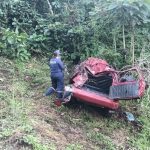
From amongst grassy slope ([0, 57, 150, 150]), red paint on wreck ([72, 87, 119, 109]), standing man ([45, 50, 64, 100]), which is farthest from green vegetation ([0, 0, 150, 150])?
red paint on wreck ([72, 87, 119, 109])

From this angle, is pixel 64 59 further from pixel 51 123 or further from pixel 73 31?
pixel 51 123

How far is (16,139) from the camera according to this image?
8297 mm

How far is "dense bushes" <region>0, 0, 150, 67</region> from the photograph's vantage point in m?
13.1

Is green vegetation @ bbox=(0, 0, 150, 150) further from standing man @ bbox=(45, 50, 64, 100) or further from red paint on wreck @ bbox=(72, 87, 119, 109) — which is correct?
red paint on wreck @ bbox=(72, 87, 119, 109)

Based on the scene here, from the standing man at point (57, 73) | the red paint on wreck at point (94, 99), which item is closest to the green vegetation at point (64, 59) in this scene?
the standing man at point (57, 73)

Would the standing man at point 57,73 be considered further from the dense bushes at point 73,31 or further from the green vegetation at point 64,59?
the dense bushes at point 73,31

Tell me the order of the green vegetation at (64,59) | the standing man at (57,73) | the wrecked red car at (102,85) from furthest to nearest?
the standing man at (57,73) → the wrecked red car at (102,85) → the green vegetation at (64,59)

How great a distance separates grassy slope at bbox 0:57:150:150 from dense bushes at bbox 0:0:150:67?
1692 mm

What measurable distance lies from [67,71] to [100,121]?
2.81 metres

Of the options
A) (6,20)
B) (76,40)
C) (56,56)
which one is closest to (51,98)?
(56,56)

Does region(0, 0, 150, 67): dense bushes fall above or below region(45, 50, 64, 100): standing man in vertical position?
above

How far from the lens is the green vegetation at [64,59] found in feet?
30.1

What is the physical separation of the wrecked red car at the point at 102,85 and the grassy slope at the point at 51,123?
0.57 metres

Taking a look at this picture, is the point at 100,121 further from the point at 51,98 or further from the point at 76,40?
the point at 76,40
